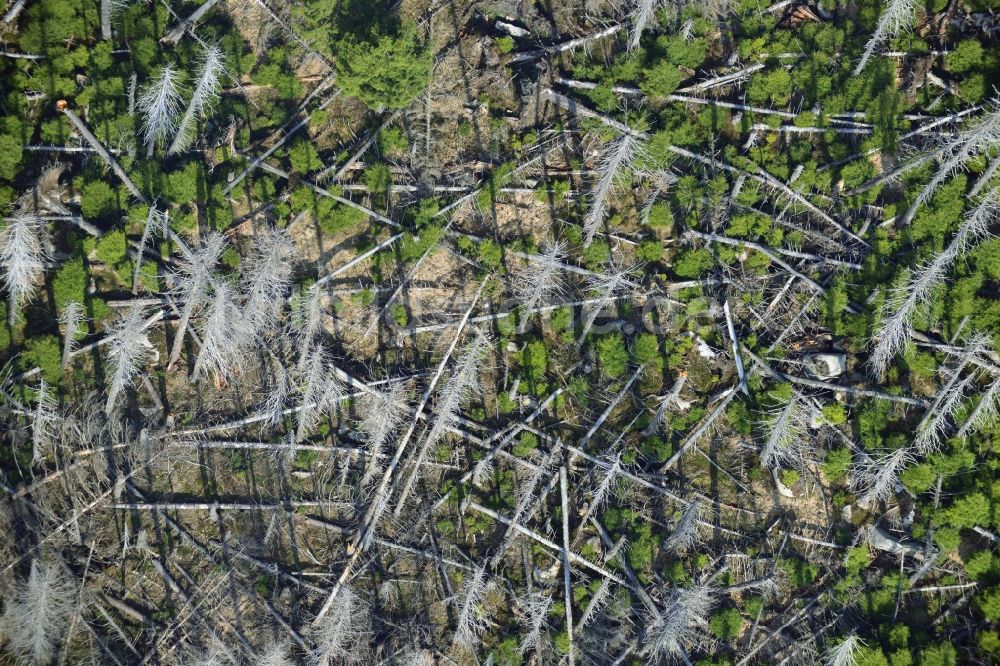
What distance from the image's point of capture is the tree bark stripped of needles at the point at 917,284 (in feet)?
39.0

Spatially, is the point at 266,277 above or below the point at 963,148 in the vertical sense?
above

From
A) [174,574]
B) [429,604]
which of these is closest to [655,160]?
[429,604]

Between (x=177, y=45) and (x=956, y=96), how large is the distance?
14076 millimetres

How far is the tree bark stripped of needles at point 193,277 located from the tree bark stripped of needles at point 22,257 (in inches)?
96.6

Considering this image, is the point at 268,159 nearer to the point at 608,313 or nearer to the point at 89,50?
the point at 89,50

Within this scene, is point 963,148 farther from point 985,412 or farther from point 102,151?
point 102,151

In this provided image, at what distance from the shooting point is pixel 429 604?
40.8 ft

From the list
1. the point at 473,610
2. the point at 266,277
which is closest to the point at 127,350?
the point at 266,277

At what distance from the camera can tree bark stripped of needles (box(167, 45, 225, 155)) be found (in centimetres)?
1238

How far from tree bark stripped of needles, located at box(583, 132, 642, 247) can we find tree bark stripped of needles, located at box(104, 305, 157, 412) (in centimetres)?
805

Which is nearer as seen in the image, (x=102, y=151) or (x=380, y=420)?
(x=380, y=420)

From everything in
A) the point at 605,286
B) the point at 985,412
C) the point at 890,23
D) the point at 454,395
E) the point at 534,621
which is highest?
the point at 890,23

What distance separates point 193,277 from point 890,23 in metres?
13.2

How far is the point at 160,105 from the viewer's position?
40.3 feet
